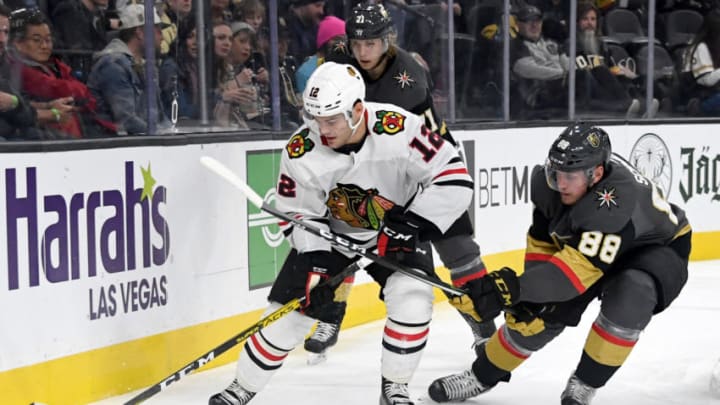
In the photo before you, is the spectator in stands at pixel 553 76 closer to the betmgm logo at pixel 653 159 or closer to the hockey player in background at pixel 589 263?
the betmgm logo at pixel 653 159

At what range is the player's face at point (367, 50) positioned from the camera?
3.78 meters

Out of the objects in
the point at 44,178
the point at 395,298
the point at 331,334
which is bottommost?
the point at 331,334

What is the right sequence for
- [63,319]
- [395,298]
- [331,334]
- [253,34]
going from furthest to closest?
[253,34], [331,334], [63,319], [395,298]

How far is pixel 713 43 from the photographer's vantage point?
7309mm

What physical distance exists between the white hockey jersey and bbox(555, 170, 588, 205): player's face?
0.99 ft

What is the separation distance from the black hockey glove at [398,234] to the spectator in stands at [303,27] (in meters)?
1.69

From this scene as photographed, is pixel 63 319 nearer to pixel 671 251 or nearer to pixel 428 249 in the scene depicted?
pixel 428 249

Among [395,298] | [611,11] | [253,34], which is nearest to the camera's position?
[395,298]

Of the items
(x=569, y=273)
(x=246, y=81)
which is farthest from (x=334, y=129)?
(x=246, y=81)

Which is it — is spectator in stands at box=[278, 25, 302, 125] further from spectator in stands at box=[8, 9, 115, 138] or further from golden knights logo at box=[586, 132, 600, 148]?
golden knights logo at box=[586, 132, 600, 148]

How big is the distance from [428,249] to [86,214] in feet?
3.49

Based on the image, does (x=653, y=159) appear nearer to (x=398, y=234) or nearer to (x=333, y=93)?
(x=398, y=234)

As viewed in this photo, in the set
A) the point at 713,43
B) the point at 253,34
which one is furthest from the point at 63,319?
the point at 713,43

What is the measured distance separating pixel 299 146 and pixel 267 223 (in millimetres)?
1236
